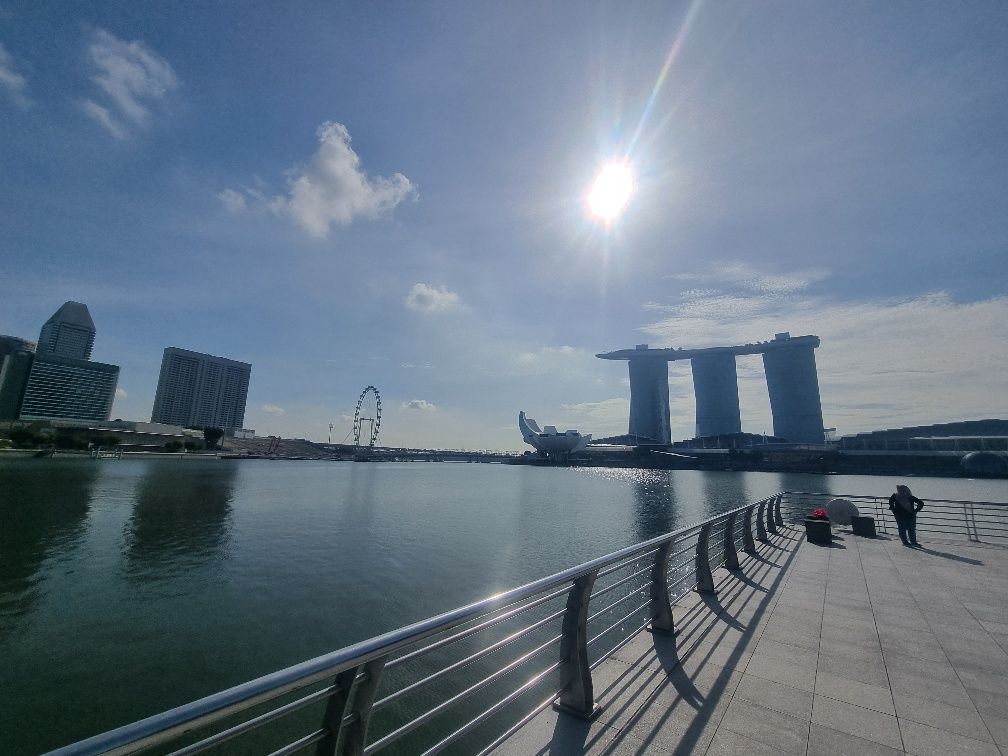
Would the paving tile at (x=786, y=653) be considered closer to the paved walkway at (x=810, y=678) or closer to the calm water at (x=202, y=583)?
the paved walkway at (x=810, y=678)

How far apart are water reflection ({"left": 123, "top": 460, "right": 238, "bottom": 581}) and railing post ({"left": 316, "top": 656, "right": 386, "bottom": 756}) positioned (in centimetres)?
1762

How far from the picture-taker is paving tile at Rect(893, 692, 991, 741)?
403 cm

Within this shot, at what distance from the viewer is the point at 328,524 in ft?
92.4

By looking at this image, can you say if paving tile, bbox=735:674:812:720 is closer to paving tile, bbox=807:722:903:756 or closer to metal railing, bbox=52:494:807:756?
paving tile, bbox=807:722:903:756

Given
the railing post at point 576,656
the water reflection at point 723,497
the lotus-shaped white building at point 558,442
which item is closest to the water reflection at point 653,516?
the water reflection at point 723,497

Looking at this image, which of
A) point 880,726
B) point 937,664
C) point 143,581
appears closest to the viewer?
point 880,726

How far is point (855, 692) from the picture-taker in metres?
4.64

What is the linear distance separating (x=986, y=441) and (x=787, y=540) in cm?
17533

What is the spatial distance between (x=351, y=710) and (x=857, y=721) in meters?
4.65

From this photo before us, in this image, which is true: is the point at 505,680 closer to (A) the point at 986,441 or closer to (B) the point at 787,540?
(B) the point at 787,540

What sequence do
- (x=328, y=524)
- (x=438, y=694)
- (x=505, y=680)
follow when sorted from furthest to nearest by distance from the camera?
(x=328, y=524)
(x=505, y=680)
(x=438, y=694)

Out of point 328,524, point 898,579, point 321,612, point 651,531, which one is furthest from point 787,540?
point 328,524

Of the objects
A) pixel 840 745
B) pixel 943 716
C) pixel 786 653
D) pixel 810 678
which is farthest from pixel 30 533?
pixel 943 716

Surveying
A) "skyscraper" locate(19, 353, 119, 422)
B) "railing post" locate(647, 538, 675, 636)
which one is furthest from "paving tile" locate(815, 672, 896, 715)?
"skyscraper" locate(19, 353, 119, 422)
